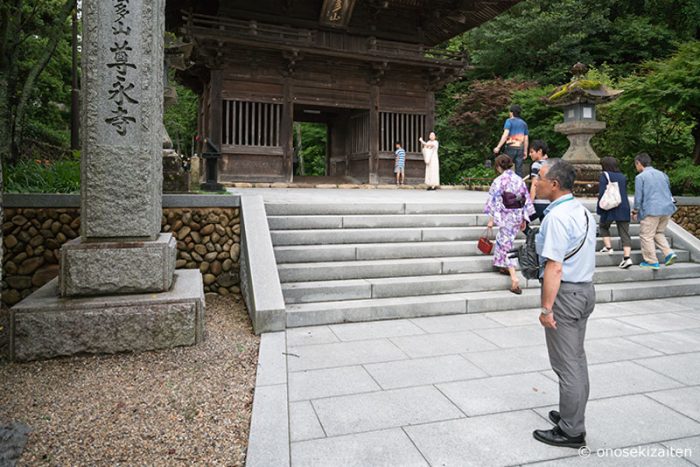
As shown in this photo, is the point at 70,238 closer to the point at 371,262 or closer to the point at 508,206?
the point at 371,262

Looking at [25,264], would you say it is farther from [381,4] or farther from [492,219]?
[381,4]

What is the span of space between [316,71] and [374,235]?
8.60 m

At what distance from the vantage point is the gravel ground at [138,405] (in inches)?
101

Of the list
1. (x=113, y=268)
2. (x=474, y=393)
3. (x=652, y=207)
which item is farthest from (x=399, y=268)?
(x=652, y=207)

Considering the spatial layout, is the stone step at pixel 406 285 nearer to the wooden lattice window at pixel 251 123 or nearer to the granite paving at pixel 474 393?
the granite paving at pixel 474 393

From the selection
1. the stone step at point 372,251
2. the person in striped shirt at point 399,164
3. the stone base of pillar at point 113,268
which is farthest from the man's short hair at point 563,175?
the person in striped shirt at point 399,164

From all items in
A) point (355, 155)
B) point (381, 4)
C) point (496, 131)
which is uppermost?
point (381, 4)

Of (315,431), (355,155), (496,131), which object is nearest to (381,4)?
(355,155)

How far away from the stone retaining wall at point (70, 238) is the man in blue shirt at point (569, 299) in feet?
→ 14.5

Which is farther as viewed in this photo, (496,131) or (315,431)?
(496,131)

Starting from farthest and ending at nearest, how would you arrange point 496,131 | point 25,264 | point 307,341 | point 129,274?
point 496,131 → point 25,264 → point 307,341 → point 129,274

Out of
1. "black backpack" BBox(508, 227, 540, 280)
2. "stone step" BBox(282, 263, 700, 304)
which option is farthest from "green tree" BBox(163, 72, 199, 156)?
"black backpack" BBox(508, 227, 540, 280)

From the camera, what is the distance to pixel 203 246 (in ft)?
19.9

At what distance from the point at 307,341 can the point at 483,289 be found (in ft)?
8.65
